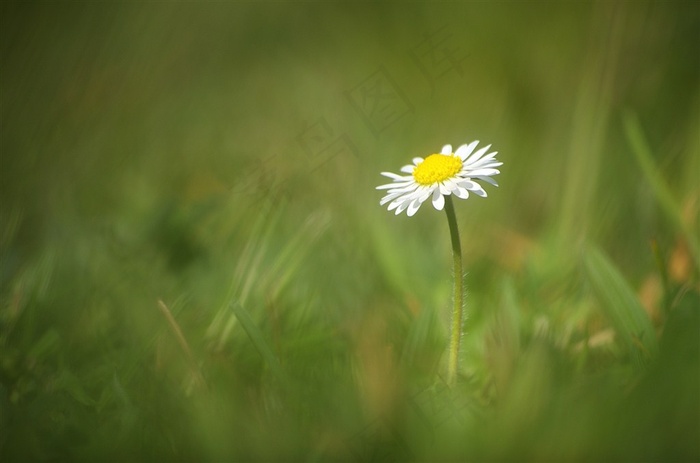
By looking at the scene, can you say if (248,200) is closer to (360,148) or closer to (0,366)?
(360,148)

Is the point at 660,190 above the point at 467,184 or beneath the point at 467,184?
beneath

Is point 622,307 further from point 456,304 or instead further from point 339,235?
point 339,235

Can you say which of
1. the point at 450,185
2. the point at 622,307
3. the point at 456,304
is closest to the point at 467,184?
the point at 450,185

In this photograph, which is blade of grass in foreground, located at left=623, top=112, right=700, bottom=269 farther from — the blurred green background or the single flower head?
the single flower head

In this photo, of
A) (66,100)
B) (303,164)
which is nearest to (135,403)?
(66,100)

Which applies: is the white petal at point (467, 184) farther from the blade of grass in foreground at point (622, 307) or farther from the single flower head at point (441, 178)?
the blade of grass in foreground at point (622, 307)

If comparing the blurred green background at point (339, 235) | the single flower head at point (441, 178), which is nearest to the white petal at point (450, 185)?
the single flower head at point (441, 178)
